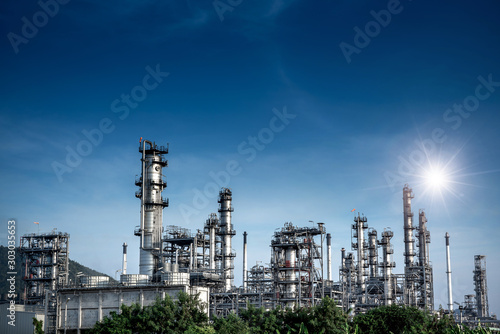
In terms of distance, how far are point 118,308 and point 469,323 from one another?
70.2 meters

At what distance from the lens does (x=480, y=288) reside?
12069cm

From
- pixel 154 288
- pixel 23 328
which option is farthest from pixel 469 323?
pixel 23 328

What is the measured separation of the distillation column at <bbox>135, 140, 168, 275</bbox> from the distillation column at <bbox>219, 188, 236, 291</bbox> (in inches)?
825

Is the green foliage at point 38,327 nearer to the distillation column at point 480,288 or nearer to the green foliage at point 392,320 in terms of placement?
the green foliage at point 392,320

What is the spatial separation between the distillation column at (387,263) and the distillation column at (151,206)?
41.0 m

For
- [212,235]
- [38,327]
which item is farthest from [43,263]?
[38,327]

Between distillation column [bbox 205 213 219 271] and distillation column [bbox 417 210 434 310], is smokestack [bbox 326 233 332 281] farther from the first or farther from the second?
distillation column [bbox 205 213 219 271]

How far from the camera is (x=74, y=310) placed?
179 feet

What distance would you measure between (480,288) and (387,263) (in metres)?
42.0

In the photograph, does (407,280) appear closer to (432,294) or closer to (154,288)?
(432,294)

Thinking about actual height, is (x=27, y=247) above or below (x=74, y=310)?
above

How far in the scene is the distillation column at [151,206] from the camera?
66.9 metres

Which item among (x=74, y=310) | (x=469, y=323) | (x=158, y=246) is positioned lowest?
(x=469, y=323)

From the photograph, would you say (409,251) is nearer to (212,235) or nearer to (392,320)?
(212,235)
